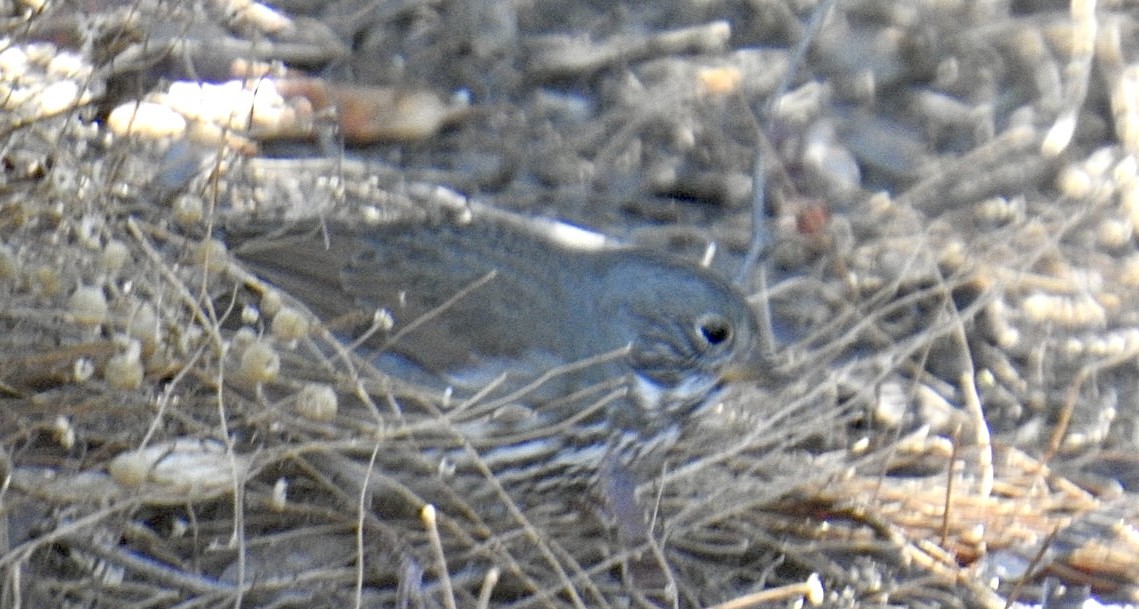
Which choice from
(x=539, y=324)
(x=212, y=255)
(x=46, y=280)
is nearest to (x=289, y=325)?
(x=212, y=255)

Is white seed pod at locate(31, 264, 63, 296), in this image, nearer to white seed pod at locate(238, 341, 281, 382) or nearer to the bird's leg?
white seed pod at locate(238, 341, 281, 382)

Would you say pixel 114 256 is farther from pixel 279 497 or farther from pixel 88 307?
pixel 279 497

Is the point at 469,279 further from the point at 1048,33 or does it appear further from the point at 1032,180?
the point at 1048,33

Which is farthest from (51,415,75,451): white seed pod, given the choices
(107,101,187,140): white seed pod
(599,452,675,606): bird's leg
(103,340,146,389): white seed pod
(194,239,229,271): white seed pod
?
(107,101,187,140): white seed pod

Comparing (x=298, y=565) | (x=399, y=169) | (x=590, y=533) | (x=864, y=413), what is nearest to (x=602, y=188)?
(x=399, y=169)

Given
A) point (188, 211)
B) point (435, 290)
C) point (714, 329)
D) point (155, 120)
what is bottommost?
point (714, 329)

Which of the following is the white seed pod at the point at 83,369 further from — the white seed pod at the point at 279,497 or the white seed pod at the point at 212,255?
the white seed pod at the point at 279,497

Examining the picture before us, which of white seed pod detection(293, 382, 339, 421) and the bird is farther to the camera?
the bird
